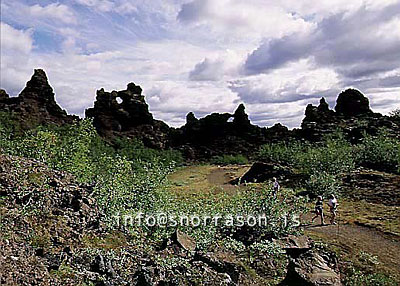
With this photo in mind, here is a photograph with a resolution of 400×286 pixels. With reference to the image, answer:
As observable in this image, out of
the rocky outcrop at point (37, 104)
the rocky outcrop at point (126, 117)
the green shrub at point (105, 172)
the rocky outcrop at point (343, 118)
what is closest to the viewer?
the green shrub at point (105, 172)

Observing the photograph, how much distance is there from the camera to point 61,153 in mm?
12781

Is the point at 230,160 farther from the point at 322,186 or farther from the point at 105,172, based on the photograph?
the point at 105,172

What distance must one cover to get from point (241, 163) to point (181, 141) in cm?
1137

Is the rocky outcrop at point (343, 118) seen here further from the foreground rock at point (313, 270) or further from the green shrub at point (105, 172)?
the foreground rock at point (313, 270)

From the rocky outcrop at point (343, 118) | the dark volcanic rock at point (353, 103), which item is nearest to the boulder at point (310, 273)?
the rocky outcrop at point (343, 118)

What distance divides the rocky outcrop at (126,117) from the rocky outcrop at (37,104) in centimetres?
639

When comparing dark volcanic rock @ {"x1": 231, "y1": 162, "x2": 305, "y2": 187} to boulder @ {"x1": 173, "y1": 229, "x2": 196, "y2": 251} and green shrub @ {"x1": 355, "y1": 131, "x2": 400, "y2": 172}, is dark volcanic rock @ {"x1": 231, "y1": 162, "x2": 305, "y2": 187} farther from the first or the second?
boulder @ {"x1": 173, "y1": 229, "x2": 196, "y2": 251}

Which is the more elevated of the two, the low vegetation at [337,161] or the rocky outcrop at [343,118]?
the rocky outcrop at [343,118]

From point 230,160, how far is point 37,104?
21542mm

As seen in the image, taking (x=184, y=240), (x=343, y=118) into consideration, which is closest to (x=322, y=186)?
(x=184, y=240)

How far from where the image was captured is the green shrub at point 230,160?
154 ft

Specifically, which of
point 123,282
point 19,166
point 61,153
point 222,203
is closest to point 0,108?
point 61,153

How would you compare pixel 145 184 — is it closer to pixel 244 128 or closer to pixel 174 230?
pixel 174 230

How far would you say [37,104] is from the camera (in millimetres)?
35188
